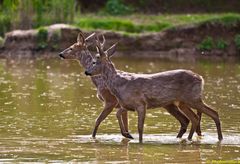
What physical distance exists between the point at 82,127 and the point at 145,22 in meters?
21.5

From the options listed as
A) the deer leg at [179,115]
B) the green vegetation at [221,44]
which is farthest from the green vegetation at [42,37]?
the deer leg at [179,115]

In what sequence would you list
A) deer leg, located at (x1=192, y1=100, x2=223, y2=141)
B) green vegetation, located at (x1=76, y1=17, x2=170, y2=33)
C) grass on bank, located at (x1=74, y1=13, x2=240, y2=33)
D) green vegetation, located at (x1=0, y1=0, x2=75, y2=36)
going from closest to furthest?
deer leg, located at (x1=192, y1=100, x2=223, y2=141) < grass on bank, located at (x1=74, y1=13, x2=240, y2=33) < green vegetation, located at (x1=76, y1=17, x2=170, y2=33) < green vegetation, located at (x1=0, y1=0, x2=75, y2=36)

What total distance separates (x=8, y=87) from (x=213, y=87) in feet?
19.1

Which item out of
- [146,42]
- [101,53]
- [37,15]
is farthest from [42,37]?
[101,53]

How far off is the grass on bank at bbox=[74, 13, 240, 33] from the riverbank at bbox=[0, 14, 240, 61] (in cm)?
4

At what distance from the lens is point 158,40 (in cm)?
3516

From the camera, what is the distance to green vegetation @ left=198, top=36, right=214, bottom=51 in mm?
35250

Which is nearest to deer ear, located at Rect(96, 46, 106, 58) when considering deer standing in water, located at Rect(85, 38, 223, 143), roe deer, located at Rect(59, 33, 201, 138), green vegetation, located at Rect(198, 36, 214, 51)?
deer standing in water, located at Rect(85, 38, 223, 143)

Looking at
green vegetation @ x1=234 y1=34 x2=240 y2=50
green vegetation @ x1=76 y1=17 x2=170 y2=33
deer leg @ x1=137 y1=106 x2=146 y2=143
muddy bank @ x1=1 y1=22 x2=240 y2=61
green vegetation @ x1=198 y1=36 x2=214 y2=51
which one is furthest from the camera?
green vegetation @ x1=76 y1=17 x2=170 y2=33

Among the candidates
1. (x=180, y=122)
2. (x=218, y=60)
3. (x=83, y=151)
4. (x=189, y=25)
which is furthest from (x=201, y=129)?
(x=189, y=25)

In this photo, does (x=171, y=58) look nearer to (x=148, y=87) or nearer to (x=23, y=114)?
(x=23, y=114)

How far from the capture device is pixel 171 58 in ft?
111

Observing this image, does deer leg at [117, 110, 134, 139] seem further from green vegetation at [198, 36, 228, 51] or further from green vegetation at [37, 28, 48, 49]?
green vegetation at [198, 36, 228, 51]

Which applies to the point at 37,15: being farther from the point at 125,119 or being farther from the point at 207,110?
the point at 207,110
